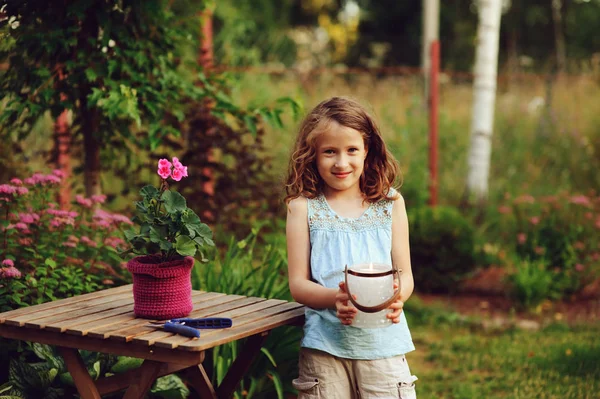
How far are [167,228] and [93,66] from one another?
173cm

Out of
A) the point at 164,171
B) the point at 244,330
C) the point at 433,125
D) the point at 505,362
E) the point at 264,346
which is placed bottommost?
the point at 505,362

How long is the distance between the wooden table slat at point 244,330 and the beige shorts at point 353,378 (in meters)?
0.15

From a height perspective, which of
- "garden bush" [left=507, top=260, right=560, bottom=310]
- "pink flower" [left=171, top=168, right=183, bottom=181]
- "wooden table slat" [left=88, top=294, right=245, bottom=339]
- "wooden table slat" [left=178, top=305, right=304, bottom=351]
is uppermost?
"pink flower" [left=171, top=168, right=183, bottom=181]

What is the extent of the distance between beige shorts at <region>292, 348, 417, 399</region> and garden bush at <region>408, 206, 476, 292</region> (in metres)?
3.56

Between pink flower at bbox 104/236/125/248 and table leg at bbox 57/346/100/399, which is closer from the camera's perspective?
table leg at bbox 57/346/100/399

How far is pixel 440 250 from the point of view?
6258 mm

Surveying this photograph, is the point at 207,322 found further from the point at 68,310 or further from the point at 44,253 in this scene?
the point at 44,253

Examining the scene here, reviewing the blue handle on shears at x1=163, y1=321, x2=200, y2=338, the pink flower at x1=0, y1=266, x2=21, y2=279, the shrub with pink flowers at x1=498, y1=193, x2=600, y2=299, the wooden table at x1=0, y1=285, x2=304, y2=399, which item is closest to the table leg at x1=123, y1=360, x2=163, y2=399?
the wooden table at x1=0, y1=285, x2=304, y2=399

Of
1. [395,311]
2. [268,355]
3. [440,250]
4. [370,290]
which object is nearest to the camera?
[370,290]

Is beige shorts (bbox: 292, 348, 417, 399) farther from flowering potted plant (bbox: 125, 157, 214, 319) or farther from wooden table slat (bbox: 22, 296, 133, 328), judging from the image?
wooden table slat (bbox: 22, 296, 133, 328)

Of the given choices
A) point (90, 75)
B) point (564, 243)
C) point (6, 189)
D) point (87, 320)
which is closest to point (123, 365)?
point (87, 320)

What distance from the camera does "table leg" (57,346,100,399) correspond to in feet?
8.47

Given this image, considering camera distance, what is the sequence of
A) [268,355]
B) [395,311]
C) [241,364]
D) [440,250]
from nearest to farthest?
[395,311], [241,364], [268,355], [440,250]

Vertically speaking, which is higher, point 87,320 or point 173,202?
point 173,202
